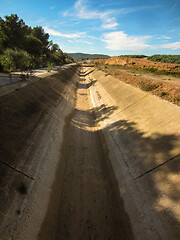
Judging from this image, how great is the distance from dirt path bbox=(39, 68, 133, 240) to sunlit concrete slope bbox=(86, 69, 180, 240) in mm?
745

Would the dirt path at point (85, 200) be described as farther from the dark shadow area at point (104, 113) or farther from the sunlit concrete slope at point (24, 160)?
the dark shadow area at point (104, 113)

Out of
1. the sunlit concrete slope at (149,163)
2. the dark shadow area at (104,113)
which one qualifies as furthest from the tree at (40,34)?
the sunlit concrete slope at (149,163)

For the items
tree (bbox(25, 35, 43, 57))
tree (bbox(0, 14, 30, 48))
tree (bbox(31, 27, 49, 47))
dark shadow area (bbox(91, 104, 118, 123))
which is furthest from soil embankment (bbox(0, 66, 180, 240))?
tree (bbox(31, 27, 49, 47))

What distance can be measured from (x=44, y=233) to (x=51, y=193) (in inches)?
75.0

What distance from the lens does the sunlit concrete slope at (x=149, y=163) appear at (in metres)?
5.75

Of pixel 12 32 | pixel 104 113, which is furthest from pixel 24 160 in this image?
pixel 12 32

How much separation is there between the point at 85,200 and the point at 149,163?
503 cm

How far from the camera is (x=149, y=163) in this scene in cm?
798

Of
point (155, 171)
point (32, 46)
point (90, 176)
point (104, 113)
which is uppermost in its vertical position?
point (32, 46)

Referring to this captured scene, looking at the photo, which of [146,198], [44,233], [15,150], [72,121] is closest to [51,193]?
[44,233]

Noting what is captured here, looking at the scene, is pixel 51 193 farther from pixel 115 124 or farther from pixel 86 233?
pixel 115 124

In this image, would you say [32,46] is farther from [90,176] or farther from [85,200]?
[85,200]

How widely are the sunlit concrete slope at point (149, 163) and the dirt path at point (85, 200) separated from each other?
0.75 meters

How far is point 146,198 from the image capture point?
6.66 m
